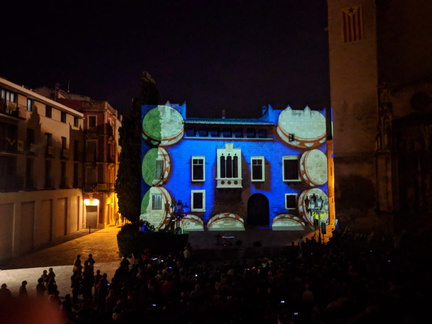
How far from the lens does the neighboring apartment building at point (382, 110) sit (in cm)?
2067

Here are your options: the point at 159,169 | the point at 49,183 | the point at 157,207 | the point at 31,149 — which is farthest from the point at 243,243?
the point at 31,149

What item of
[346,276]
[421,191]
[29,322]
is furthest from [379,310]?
[421,191]

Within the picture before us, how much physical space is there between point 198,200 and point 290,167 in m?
8.49

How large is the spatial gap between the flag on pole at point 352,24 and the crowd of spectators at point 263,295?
17.2 m

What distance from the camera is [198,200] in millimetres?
27766

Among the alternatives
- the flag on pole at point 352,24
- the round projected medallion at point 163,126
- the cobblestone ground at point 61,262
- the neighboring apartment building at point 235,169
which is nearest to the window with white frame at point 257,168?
the neighboring apartment building at point 235,169

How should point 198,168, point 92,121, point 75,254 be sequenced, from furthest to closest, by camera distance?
1. point 92,121
2. point 198,168
3. point 75,254

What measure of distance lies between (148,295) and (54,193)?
2240 centimetres

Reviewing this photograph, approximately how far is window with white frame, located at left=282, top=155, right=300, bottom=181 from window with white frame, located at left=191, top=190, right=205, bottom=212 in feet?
24.3

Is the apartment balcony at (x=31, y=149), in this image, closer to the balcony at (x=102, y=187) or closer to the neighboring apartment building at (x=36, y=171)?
the neighboring apartment building at (x=36, y=171)

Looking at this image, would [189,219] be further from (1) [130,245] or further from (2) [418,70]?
(2) [418,70]

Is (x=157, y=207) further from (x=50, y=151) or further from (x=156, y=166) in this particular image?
(x=50, y=151)

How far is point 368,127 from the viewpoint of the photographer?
77.9ft

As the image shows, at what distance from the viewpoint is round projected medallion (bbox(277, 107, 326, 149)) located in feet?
92.4
